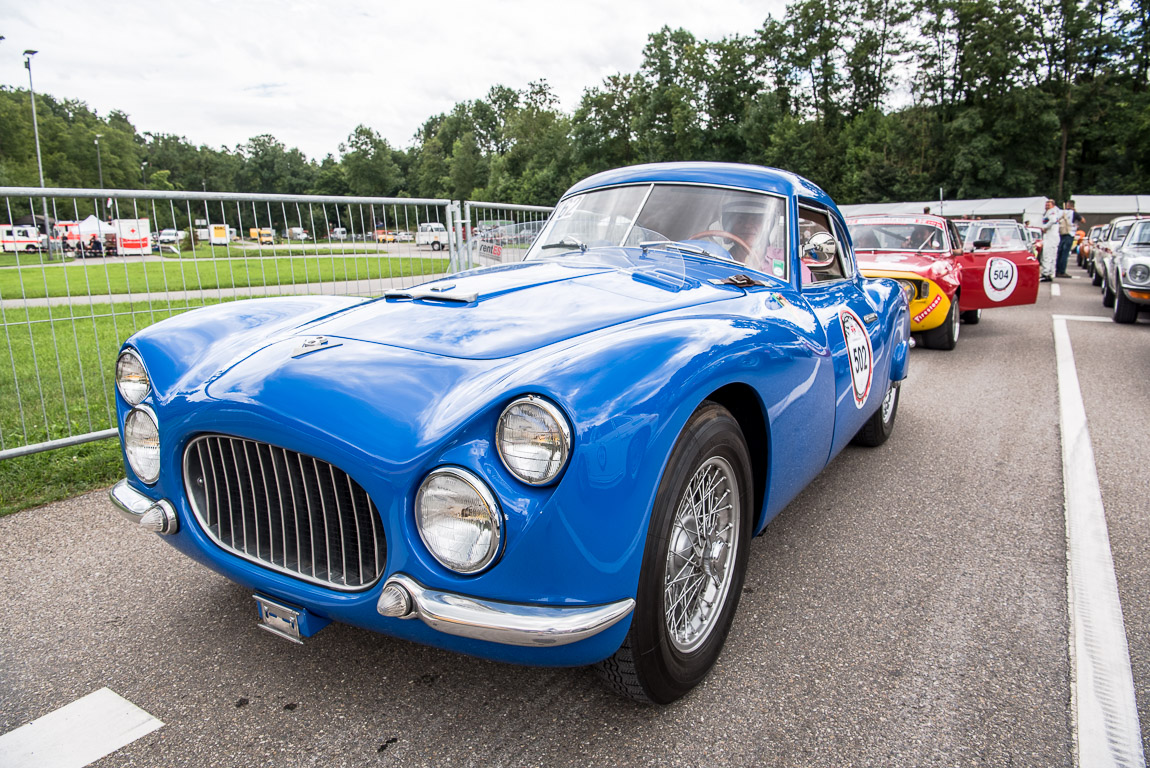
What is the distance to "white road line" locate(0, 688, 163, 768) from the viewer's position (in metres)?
1.79

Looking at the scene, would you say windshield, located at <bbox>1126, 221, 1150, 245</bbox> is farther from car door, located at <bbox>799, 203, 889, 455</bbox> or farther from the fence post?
the fence post

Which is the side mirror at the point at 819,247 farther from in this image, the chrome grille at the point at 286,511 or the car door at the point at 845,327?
the chrome grille at the point at 286,511

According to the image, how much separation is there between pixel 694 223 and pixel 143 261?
335cm

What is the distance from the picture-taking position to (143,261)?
432 cm

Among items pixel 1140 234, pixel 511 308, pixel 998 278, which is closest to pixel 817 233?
pixel 511 308

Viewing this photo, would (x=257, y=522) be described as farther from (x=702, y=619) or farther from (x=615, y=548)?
(x=702, y=619)

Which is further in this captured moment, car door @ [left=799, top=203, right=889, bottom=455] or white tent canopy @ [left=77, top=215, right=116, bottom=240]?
white tent canopy @ [left=77, top=215, right=116, bottom=240]

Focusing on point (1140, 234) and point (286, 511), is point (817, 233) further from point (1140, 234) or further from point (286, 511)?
point (1140, 234)

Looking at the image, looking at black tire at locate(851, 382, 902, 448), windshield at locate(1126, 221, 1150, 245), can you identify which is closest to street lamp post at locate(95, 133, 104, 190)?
windshield at locate(1126, 221, 1150, 245)

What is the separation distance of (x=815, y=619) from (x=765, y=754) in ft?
2.49

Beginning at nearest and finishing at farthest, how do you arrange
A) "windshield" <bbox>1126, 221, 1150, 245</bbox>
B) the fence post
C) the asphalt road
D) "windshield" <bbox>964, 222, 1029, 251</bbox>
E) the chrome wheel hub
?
the asphalt road < the chrome wheel hub < the fence post < "windshield" <bbox>1126, 221, 1150, 245</bbox> < "windshield" <bbox>964, 222, 1029, 251</bbox>

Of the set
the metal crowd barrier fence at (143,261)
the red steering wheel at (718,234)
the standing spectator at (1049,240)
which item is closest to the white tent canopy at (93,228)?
the metal crowd barrier fence at (143,261)

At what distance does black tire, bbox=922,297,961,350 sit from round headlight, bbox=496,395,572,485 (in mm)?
7606

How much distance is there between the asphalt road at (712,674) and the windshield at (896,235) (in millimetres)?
5868
